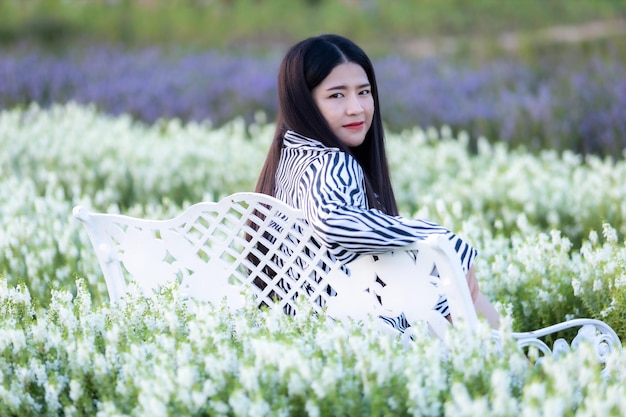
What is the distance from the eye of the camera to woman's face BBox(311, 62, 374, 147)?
9.64 feet

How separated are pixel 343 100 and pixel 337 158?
1.16 feet

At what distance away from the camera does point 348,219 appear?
2.41m

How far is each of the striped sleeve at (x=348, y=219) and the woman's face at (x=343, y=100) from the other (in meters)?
0.28

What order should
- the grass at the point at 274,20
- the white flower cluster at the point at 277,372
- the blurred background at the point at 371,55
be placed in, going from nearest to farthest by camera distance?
the white flower cluster at the point at 277,372 < the blurred background at the point at 371,55 < the grass at the point at 274,20

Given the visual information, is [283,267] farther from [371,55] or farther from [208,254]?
[371,55]

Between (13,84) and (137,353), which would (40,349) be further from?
(13,84)

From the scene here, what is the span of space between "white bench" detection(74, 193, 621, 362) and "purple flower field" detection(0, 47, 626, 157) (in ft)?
16.2

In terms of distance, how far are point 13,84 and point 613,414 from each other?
9116 mm

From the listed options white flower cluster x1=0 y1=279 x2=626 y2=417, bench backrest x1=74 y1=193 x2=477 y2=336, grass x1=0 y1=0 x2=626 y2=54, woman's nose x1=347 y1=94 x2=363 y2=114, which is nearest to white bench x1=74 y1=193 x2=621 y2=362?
bench backrest x1=74 y1=193 x2=477 y2=336

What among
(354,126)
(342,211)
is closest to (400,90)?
(354,126)

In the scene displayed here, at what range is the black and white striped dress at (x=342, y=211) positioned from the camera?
2389 millimetres

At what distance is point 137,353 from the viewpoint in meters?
2.34

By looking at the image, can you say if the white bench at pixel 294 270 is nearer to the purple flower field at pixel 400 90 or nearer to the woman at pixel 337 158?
the woman at pixel 337 158

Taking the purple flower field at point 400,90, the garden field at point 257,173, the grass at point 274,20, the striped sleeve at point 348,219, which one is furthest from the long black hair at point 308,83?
the grass at point 274,20
